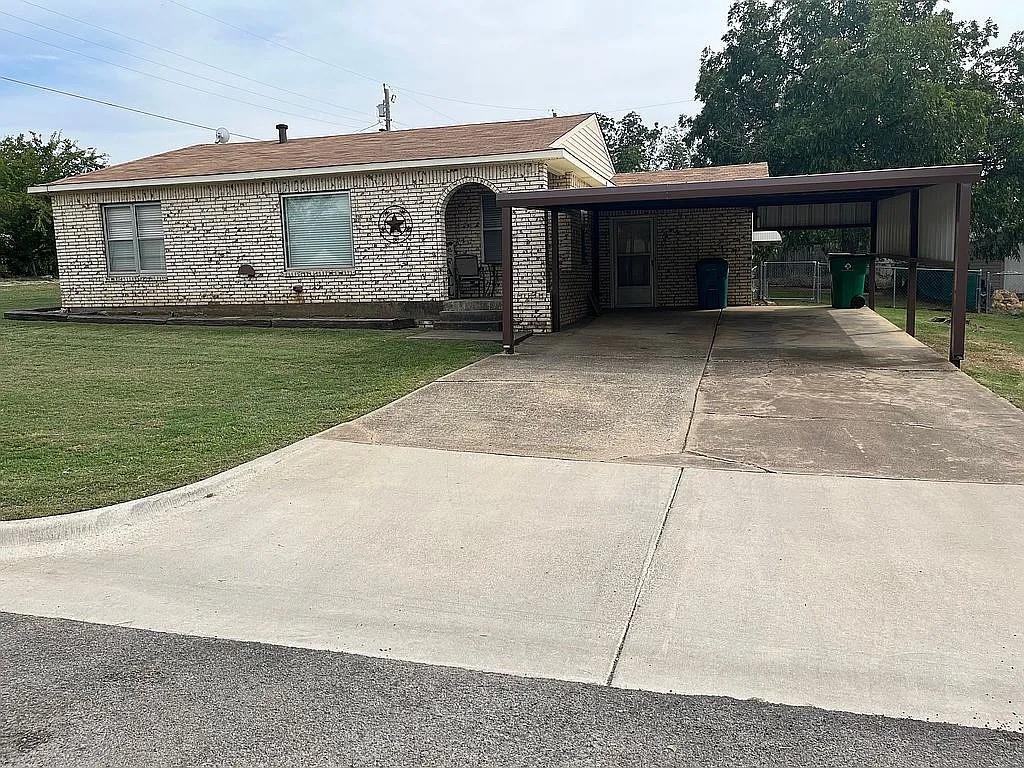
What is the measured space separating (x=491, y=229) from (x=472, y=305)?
2009 millimetres

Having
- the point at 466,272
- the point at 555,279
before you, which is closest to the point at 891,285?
the point at 466,272

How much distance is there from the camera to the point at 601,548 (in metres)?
5.07

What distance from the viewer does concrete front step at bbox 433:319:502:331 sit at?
1633cm

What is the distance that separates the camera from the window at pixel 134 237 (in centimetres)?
1856

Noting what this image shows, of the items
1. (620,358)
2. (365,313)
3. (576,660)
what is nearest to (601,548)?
(576,660)

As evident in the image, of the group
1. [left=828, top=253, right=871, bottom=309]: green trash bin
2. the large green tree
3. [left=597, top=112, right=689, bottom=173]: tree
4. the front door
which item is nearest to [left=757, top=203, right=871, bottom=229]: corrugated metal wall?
[left=828, top=253, right=871, bottom=309]: green trash bin

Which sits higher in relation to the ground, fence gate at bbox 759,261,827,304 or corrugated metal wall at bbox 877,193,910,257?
corrugated metal wall at bbox 877,193,910,257

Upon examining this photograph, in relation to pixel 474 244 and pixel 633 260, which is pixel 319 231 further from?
pixel 633 260

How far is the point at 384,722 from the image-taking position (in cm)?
330

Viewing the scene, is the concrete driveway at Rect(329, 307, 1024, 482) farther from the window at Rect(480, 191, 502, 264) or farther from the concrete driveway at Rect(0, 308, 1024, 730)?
the window at Rect(480, 191, 502, 264)

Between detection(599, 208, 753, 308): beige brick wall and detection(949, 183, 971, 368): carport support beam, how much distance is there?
942 centimetres

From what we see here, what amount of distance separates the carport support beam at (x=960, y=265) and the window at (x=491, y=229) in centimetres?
884

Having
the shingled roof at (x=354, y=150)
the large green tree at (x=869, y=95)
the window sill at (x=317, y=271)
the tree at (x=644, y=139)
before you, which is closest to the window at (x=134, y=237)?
the shingled roof at (x=354, y=150)

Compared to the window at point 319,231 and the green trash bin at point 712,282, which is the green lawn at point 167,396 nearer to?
the window at point 319,231
